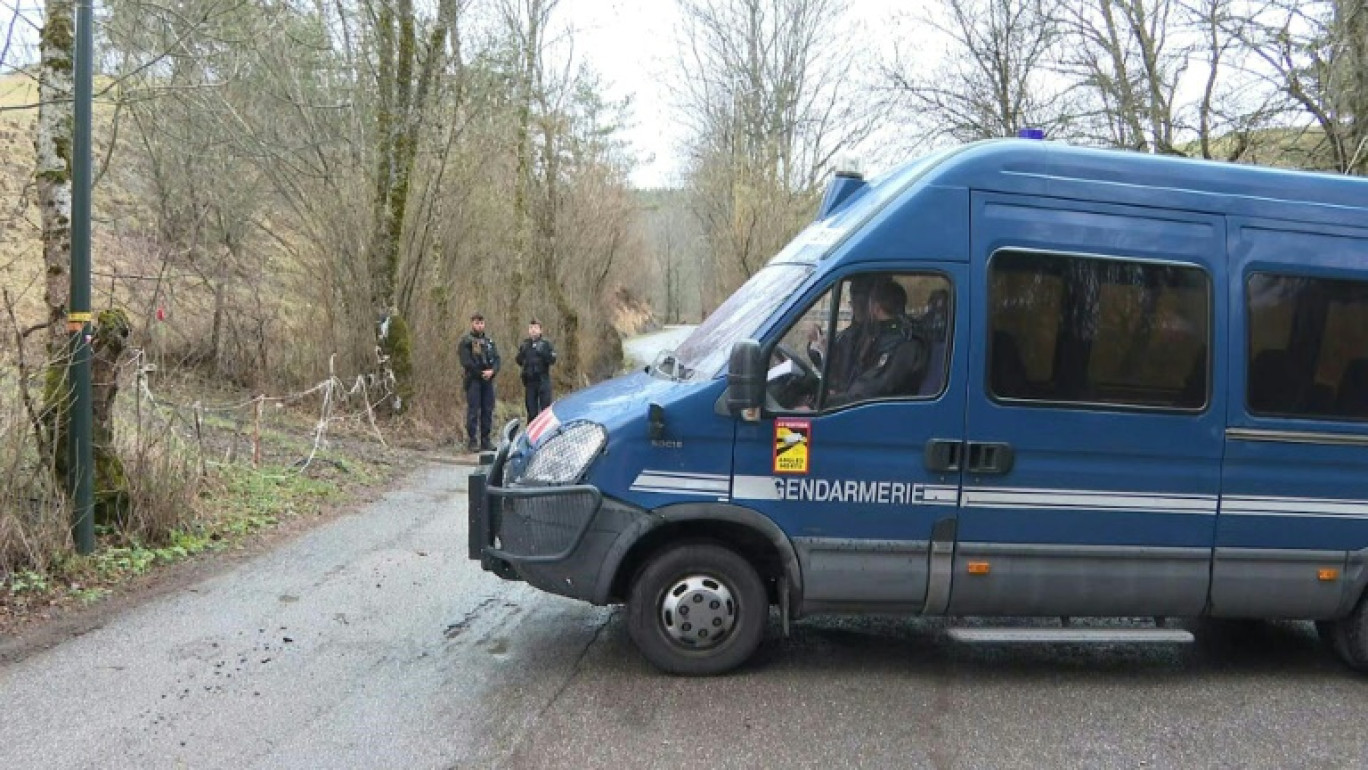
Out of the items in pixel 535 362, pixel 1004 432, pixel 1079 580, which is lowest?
pixel 1079 580

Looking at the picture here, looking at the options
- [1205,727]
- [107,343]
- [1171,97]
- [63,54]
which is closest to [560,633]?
[1205,727]

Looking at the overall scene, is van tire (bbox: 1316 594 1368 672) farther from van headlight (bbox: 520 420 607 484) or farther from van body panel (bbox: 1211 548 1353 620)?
van headlight (bbox: 520 420 607 484)

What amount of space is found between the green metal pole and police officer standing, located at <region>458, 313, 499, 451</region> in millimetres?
7017

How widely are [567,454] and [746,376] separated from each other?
100 centimetres

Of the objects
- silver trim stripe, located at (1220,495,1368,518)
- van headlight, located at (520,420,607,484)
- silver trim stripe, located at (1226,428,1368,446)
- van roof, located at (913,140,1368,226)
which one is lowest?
silver trim stripe, located at (1220,495,1368,518)

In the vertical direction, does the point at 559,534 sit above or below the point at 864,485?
below

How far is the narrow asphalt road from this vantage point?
391cm

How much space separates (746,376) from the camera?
4.32 m

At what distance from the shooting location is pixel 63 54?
20.1 ft

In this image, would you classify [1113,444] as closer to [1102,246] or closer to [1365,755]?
[1102,246]

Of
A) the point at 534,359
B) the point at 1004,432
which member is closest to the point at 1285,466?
the point at 1004,432

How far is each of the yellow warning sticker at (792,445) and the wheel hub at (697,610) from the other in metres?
0.70

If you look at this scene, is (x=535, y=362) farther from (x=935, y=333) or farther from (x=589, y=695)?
(x=935, y=333)

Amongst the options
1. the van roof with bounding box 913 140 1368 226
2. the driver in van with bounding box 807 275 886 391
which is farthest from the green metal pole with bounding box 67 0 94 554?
the van roof with bounding box 913 140 1368 226
